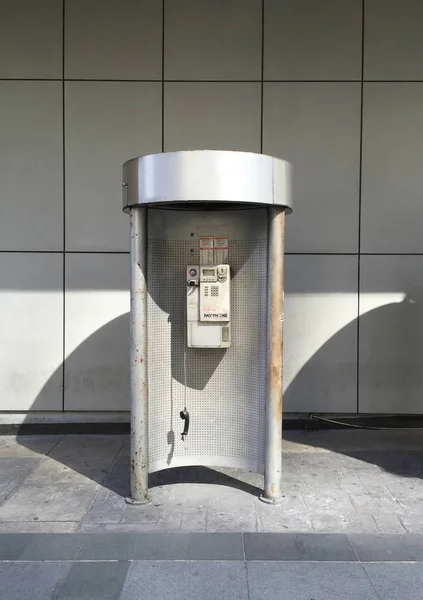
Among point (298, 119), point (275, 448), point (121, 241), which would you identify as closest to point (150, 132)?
point (121, 241)

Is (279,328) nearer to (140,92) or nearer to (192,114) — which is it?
(192,114)

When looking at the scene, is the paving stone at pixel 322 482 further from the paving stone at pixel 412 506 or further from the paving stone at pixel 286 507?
the paving stone at pixel 412 506

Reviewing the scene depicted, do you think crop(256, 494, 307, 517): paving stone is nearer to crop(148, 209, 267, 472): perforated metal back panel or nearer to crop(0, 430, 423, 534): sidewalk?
crop(0, 430, 423, 534): sidewalk

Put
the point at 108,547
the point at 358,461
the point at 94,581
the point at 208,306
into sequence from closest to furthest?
1. the point at 94,581
2. the point at 108,547
3. the point at 208,306
4. the point at 358,461

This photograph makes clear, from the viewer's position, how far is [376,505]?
3951mm

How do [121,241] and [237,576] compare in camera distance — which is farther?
[121,241]

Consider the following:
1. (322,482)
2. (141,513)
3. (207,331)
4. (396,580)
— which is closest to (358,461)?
(322,482)

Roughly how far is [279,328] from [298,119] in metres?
3.11

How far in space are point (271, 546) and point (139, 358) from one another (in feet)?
5.48

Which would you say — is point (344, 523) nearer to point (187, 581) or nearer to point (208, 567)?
point (208, 567)

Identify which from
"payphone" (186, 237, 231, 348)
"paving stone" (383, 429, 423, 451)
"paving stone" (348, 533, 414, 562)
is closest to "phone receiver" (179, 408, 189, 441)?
"payphone" (186, 237, 231, 348)

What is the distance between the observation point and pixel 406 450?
17.3 feet

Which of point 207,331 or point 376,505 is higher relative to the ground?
point 207,331

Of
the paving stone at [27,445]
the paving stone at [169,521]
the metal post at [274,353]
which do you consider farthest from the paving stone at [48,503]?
the metal post at [274,353]
